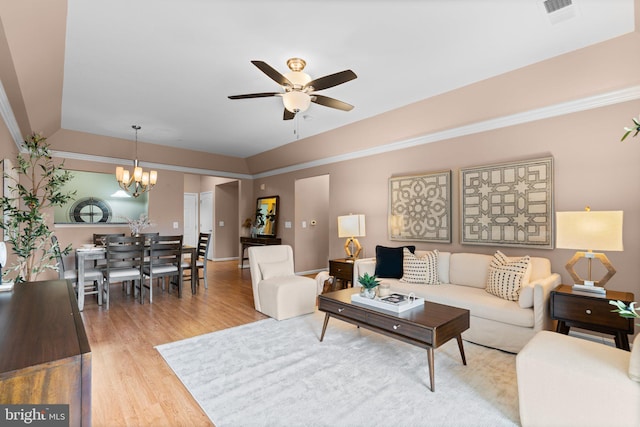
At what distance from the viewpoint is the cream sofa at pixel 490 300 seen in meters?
2.79

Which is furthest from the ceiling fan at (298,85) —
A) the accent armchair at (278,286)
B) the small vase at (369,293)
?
the accent armchair at (278,286)

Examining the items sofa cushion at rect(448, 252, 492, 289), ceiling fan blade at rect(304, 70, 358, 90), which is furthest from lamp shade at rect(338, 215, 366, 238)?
ceiling fan blade at rect(304, 70, 358, 90)

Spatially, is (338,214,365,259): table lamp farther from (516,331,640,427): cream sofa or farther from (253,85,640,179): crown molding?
(516,331,640,427): cream sofa

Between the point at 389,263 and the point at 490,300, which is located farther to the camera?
the point at 389,263

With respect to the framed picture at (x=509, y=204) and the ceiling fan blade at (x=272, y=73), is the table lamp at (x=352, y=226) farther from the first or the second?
the ceiling fan blade at (x=272, y=73)

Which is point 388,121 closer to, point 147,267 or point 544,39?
point 544,39

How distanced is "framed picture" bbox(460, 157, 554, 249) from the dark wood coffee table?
1.56 meters

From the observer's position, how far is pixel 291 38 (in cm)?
262

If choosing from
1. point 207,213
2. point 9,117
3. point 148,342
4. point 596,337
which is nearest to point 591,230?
point 596,337

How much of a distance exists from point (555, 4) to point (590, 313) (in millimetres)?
2381

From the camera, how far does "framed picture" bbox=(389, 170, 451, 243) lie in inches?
171

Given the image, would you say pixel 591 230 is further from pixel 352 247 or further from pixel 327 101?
pixel 352 247

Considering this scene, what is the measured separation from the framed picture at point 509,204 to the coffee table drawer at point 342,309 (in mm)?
2091

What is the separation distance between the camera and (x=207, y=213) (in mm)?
9344
